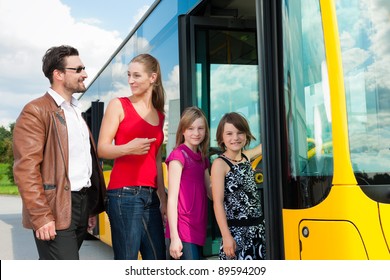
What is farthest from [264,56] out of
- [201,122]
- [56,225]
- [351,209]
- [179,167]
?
[56,225]

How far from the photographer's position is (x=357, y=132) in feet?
9.20

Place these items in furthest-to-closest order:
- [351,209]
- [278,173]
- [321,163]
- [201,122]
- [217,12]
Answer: [217,12] < [201,122] < [278,173] < [321,163] < [351,209]

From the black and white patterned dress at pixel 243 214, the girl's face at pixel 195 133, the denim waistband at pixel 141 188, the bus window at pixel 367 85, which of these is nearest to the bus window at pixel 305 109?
the bus window at pixel 367 85

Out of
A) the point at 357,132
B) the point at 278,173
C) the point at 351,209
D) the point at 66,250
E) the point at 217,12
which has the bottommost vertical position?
the point at 66,250

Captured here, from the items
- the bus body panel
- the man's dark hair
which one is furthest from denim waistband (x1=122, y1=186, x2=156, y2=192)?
the bus body panel

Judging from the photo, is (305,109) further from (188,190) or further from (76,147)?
(76,147)

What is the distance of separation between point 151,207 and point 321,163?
101cm

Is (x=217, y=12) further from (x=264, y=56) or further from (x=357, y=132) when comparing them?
(x=357, y=132)

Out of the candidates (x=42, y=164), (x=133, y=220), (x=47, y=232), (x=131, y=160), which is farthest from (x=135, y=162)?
(x=47, y=232)

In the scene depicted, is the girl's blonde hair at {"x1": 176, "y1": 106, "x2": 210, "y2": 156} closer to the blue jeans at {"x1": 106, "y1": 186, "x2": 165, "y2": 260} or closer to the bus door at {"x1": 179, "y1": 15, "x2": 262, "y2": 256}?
the blue jeans at {"x1": 106, "y1": 186, "x2": 165, "y2": 260}

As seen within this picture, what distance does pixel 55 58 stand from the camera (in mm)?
2982

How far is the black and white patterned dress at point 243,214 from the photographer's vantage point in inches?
134

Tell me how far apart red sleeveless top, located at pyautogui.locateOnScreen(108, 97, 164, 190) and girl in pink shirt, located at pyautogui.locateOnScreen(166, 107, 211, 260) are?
0.56 ft

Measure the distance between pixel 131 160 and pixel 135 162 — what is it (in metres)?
0.03
